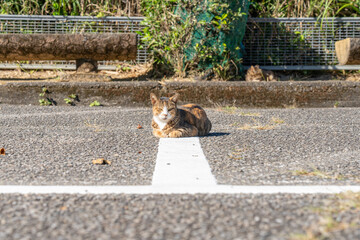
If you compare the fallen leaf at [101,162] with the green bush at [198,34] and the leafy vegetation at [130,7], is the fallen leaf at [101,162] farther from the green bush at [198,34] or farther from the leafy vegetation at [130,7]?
the leafy vegetation at [130,7]

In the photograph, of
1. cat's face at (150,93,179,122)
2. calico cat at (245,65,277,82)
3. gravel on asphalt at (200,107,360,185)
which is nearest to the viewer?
gravel on asphalt at (200,107,360,185)

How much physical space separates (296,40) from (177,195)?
240 inches

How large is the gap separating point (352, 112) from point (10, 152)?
4178 mm

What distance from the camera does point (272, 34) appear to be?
24.4 feet

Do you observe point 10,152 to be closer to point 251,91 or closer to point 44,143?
point 44,143

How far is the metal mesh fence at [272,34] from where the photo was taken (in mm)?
7352

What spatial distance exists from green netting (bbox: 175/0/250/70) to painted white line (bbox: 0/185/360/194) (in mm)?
4696

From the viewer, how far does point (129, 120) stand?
478 centimetres

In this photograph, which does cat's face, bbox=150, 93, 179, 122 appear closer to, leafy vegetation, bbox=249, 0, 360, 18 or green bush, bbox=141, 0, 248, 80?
green bush, bbox=141, 0, 248, 80

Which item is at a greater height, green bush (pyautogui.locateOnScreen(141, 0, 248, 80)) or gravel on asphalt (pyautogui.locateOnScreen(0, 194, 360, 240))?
green bush (pyautogui.locateOnScreen(141, 0, 248, 80))

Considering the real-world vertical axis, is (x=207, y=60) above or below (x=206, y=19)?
below

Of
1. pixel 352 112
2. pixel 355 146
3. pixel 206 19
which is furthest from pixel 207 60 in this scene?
pixel 355 146

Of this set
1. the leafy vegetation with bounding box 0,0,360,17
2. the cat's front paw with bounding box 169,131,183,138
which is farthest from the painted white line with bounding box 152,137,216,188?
the leafy vegetation with bounding box 0,0,360,17

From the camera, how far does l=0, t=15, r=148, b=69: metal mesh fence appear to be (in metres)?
7.29
